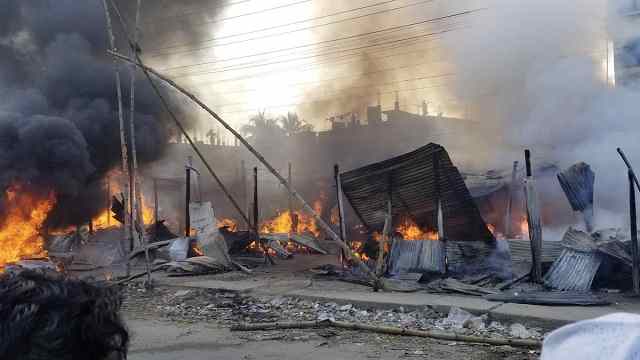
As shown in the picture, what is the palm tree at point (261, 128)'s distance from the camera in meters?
30.0

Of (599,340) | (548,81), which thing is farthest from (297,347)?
(548,81)

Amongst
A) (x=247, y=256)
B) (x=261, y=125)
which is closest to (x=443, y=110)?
(x=261, y=125)

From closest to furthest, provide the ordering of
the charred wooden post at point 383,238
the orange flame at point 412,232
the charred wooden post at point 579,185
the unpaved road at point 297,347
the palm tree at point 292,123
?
the unpaved road at point 297,347
the charred wooden post at point 383,238
the charred wooden post at point 579,185
the orange flame at point 412,232
the palm tree at point 292,123

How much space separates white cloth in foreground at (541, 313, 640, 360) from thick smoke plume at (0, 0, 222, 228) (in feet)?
52.3

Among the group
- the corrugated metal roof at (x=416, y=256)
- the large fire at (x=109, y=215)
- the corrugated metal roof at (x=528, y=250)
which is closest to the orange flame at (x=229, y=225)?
the large fire at (x=109, y=215)

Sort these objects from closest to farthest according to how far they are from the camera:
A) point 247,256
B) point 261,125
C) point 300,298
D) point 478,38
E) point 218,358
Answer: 1. point 218,358
2. point 300,298
3. point 247,256
4. point 478,38
5. point 261,125

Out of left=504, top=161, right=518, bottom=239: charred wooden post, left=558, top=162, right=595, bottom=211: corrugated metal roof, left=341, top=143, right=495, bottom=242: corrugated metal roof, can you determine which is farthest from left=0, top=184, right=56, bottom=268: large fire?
left=558, top=162, right=595, bottom=211: corrugated metal roof

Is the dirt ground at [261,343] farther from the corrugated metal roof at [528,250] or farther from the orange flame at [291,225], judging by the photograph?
the orange flame at [291,225]

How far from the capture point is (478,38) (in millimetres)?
21062

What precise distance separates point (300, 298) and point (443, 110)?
61.7ft

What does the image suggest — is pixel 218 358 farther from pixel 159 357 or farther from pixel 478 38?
pixel 478 38

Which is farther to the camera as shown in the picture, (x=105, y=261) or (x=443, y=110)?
(x=443, y=110)

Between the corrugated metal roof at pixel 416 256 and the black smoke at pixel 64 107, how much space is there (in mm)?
9723

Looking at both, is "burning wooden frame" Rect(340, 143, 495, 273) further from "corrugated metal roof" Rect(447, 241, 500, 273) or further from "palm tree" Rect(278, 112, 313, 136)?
"palm tree" Rect(278, 112, 313, 136)
